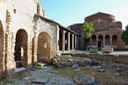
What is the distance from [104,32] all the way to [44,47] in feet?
68.6

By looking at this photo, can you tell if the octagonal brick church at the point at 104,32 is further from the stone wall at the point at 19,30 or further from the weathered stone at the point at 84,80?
the weathered stone at the point at 84,80

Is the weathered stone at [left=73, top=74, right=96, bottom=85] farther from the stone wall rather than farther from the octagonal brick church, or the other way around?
the octagonal brick church

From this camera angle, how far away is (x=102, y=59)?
16.2m

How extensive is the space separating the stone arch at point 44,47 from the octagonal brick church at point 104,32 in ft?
68.2

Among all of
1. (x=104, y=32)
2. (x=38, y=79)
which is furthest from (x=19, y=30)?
(x=104, y=32)

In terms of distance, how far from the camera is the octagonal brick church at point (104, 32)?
109 ft

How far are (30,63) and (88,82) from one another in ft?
20.6

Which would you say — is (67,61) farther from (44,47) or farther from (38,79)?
(38,79)

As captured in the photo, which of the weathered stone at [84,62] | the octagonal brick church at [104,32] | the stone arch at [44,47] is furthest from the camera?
the octagonal brick church at [104,32]

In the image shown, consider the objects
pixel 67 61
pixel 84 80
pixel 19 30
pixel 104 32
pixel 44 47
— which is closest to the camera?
pixel 84 80

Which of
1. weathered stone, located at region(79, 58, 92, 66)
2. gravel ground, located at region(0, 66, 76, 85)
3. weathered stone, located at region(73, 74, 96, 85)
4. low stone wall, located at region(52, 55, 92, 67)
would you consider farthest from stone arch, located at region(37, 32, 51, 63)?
weathered stone, located at region(73, 74, 96, 85)

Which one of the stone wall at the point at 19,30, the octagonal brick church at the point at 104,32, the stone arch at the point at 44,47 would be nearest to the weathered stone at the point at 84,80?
the stone wall at the point at 19,30

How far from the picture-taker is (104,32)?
33.4 metres

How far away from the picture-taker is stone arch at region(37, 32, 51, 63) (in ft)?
52.0
